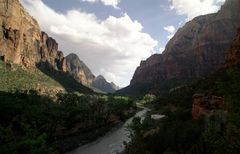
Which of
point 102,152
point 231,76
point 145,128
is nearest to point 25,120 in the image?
point 102,152

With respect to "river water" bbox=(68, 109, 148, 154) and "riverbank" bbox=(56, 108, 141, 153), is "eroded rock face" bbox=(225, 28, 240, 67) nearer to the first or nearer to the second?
"river water" bbox=(68, 109, 148, 154)

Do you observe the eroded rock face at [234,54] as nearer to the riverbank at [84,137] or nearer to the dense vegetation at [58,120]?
the riverbank at [84,137]

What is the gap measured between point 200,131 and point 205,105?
14.6 meters

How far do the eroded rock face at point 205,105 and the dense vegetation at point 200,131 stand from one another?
4.03ft

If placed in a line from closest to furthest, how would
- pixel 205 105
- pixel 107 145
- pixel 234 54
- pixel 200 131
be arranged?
pixel 200 131 → pixel 205 105 → pixel 107 145 → pixel 234 54

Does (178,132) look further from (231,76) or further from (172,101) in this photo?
(172,101)

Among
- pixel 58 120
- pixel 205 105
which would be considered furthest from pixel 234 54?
pixel 58 120

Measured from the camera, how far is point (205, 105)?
5975cm

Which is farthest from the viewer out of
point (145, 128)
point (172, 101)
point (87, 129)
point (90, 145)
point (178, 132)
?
point (172, 101)

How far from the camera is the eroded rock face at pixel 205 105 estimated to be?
55812mm

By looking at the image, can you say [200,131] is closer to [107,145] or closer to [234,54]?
[107,145]

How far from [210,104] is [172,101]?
2138 inches

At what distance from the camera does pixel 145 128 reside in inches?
2456

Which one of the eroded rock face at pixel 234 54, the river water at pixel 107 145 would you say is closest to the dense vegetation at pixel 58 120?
the river water at pixel 107 145
